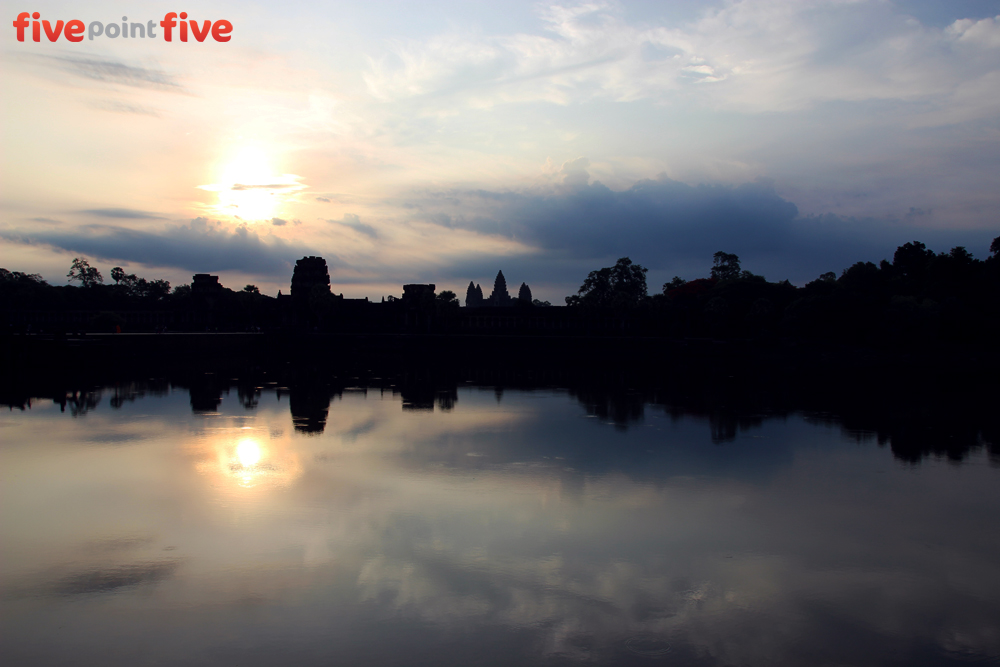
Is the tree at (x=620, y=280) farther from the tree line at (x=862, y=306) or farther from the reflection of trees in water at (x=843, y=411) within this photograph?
the reflection of trees in water at (x=843, y=411)

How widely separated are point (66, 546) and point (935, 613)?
38.3 feet

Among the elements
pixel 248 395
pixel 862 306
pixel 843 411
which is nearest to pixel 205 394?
pixel 248 395

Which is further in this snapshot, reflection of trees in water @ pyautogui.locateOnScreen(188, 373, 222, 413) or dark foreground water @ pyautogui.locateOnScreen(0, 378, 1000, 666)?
reflection of trees in water @ pyautogui.locateOnScreen(188, 373, 222, 413)

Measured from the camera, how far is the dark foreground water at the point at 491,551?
6938 millimetres

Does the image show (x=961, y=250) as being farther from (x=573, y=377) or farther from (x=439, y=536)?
(x=439, y=536)

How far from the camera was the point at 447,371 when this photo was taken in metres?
42.6

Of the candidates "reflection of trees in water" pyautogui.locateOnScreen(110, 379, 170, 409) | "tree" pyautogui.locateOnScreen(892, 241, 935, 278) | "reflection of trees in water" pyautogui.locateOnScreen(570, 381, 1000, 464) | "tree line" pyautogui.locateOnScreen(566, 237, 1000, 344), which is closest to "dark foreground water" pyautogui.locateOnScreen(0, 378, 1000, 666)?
"reflection of trees in water" pyautogui.locateOnScreen(570, 381, 1000, 464)

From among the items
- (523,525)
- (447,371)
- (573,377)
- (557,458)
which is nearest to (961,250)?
(573,377)

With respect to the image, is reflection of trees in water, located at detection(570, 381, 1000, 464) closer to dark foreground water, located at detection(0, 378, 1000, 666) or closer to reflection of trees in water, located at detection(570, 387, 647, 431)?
reflection of trees in water, located at detection(570, 387, 647, 431)

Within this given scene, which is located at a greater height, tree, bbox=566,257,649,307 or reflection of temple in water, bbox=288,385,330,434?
tree, bbox=566,257,649,307

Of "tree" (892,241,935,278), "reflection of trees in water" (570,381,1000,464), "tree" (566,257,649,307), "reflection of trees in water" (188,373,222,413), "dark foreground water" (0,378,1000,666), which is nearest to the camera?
"dark foreground water" (0,378,1000,666)

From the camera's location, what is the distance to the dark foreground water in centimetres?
694

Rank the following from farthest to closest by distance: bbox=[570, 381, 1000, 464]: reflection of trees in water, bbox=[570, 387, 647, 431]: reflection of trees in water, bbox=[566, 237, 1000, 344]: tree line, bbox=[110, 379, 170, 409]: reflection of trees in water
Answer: bbox=[566, 237, 1000, 344]: tree line → bbox=[110, 379, 170, 409]: reflection of trees in water → bbox=[570, 387, 647, 431]: reflection of trees in water → bbox=[570, 381, 1000, 464]: reflection of trees in water

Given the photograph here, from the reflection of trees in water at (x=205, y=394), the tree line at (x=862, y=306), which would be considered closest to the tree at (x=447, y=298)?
the tree line at (x=862, y=306)
